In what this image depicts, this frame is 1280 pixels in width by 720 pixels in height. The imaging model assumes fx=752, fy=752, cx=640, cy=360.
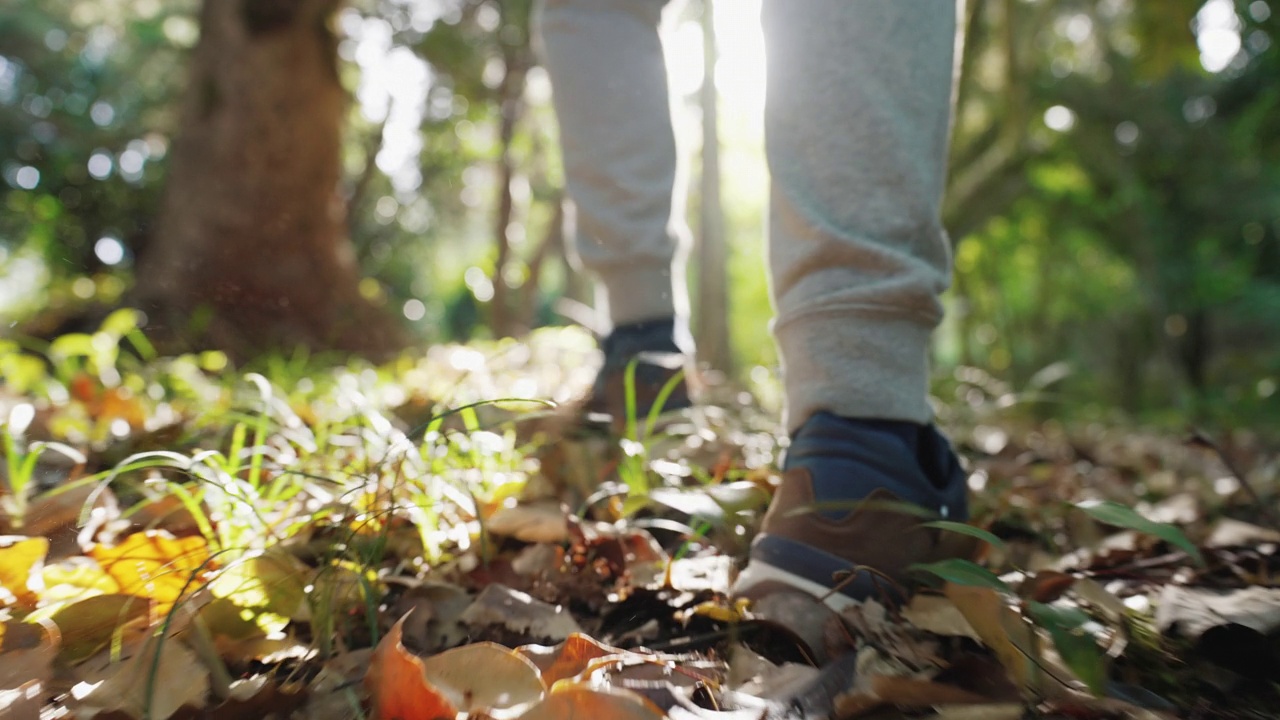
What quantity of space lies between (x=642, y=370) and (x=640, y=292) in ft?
0.60

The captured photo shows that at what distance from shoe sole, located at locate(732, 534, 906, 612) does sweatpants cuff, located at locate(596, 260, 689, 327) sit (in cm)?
76

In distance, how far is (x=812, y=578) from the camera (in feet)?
2.58

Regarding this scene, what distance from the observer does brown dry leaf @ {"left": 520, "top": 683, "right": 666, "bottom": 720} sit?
1.59 feet

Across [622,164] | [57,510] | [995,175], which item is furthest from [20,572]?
[995,175]

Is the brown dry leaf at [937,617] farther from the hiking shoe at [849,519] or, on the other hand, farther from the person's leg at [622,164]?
the person's leg at [622,164]

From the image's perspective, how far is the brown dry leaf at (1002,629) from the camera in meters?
0.61

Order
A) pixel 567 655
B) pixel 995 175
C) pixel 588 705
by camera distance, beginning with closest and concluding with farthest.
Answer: pixel 588 705, pixel 567 655, pixel 995 175

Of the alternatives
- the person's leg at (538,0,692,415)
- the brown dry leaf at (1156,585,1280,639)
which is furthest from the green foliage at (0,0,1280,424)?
the brown dry leaf at (1156,585,1280,639)

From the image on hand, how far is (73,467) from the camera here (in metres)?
1.22

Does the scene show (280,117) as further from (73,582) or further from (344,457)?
(73,582)

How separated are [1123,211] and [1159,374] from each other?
3.64 meters

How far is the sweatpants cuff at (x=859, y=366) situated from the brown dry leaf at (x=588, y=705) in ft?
1.56

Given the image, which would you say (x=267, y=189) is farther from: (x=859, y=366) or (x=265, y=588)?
(x=859, y=366)

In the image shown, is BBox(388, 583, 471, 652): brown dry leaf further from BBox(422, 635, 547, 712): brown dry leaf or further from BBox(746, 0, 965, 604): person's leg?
BBox(746, 0, 965, 604): person's leg
